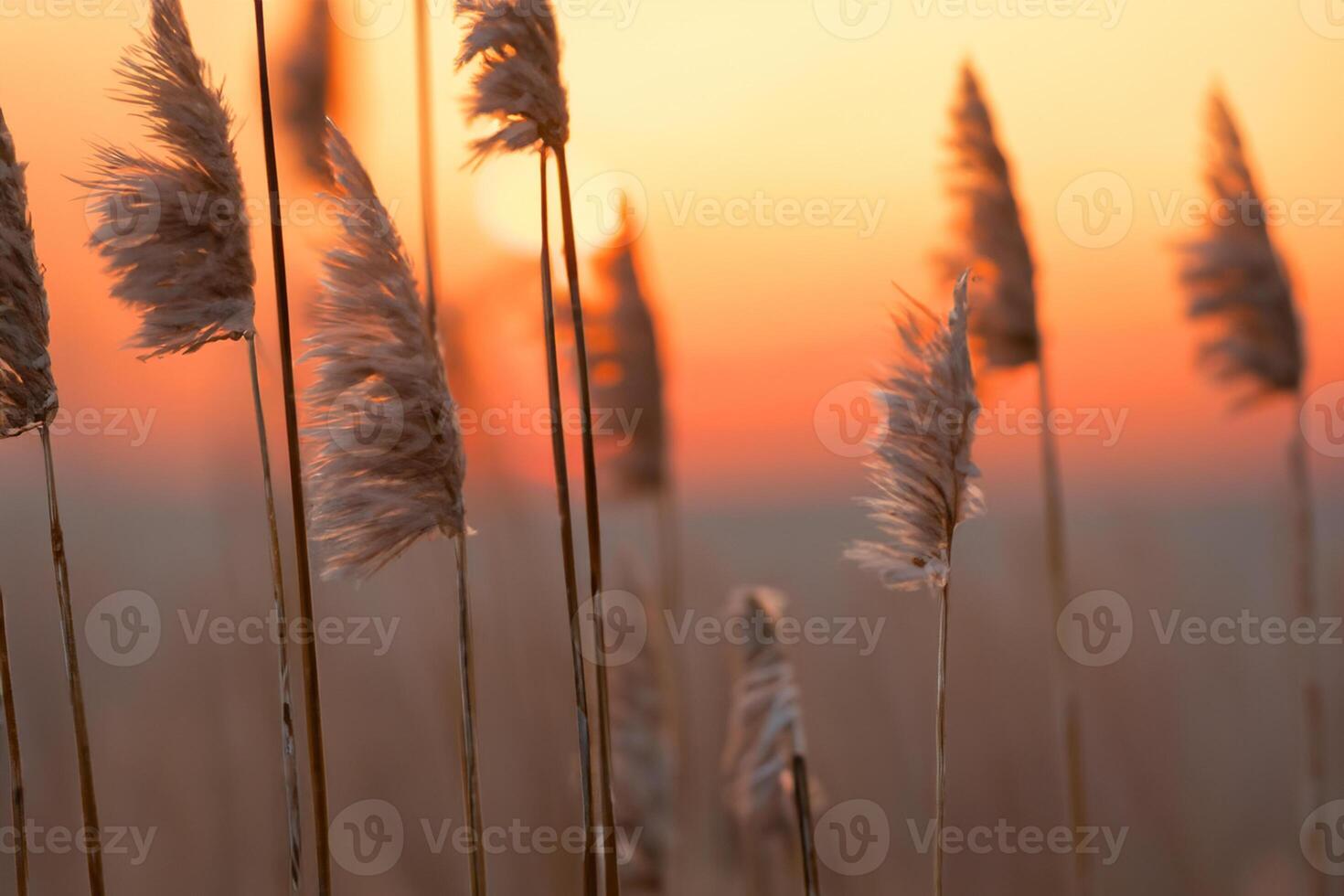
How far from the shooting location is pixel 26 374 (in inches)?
61.6

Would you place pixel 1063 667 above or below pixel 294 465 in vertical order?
below

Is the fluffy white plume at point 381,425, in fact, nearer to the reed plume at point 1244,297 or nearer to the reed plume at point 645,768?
the reed plume at point 645,768

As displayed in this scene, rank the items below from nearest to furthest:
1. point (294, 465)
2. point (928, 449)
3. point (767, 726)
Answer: point (294, 465) < point (928, 449) < point (767, 726)

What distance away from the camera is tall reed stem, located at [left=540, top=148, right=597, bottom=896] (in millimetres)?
1504

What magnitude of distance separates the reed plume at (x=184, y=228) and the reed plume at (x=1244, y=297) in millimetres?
3032

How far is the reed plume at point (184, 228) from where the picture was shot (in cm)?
158

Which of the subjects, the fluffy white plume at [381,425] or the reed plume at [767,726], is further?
the reed plume at [767,726]

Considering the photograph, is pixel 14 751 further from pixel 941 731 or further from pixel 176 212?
pixel 941 731

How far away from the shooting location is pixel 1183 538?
19.7 ft

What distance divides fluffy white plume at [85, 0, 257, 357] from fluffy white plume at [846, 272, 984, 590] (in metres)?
1.20

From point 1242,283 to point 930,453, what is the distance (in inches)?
85.6

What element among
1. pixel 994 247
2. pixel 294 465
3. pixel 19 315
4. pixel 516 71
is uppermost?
pixel 516 71

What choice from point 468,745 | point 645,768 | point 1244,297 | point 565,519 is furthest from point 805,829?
point 1244,297

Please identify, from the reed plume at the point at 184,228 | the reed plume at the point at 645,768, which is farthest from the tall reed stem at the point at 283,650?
the reed plume at the point at 645,768
